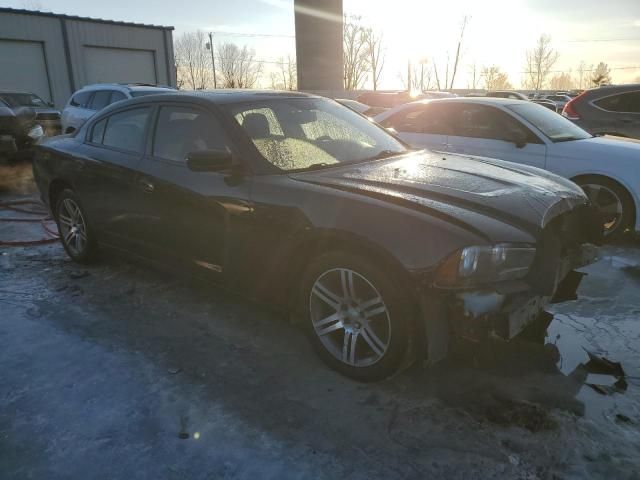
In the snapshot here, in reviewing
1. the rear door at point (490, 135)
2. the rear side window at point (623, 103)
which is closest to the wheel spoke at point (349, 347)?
the rear door at point (490, 135)

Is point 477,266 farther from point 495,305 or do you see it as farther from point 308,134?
point 308,134

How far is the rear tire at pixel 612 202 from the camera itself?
5.37 meters

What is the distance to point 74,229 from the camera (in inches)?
188

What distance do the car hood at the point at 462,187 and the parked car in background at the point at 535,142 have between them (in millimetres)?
2375

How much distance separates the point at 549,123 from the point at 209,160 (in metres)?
4.72

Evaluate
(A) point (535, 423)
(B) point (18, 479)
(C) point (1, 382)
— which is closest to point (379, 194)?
(A) point (535, 423)

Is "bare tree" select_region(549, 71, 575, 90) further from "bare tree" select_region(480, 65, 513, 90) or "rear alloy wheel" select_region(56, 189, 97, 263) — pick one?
"rear alloy wheel" select_region(56, 189, 97, 263)

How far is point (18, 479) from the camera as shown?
7.05 feet

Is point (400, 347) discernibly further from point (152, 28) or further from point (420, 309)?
point (152, 28)

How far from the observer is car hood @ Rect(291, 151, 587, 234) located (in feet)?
8.63

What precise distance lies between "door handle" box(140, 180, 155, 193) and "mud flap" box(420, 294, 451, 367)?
223cm

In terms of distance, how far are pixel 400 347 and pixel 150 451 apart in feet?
4.28

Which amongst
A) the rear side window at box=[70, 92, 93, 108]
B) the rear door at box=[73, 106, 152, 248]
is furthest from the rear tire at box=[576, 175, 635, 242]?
the rear side window at box=[70, 92, 93, 108]

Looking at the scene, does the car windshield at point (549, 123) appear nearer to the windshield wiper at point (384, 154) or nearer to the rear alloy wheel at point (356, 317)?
the windshield wiper at point (384, 154)
